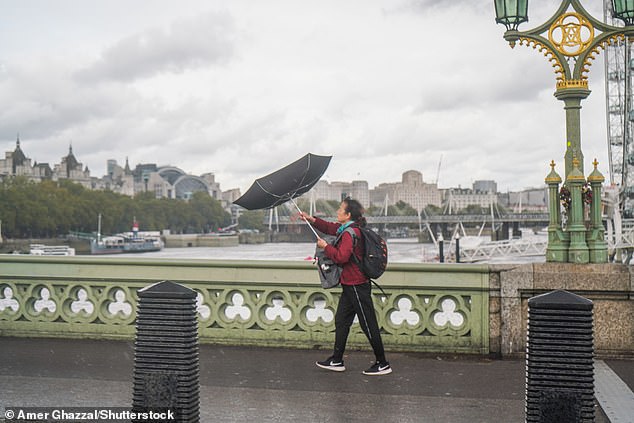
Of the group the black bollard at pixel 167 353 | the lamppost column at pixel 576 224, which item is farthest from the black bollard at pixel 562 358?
the lamppost column at pixel 576 224

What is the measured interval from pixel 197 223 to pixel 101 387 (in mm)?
175785

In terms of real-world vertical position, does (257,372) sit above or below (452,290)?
below

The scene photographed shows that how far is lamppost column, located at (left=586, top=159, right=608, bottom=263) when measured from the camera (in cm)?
870

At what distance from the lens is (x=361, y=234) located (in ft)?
23.7

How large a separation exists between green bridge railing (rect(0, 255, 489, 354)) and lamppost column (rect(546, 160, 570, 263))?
104 cm

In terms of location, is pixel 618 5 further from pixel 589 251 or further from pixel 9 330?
pixel 9 330

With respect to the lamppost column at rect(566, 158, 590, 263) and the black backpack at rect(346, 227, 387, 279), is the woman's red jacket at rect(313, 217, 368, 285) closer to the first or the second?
the black backpack at rect(346, 227, 387, 279)

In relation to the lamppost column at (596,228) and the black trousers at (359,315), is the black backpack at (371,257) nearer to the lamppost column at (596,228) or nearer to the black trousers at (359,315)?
the black trousers at (359,315)

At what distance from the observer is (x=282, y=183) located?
731 cm

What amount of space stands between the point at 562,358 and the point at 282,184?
3635 millimetres

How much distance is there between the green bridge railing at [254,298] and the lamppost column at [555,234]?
1042 millimetres

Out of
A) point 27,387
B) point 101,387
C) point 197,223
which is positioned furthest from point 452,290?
point 197,223

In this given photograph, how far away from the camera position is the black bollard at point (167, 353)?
4590mm

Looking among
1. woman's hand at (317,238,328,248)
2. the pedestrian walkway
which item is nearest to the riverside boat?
the pedestrian walkway
